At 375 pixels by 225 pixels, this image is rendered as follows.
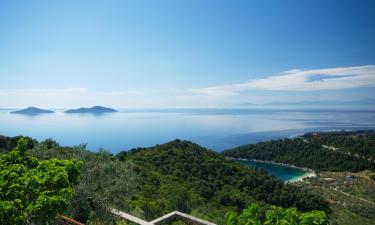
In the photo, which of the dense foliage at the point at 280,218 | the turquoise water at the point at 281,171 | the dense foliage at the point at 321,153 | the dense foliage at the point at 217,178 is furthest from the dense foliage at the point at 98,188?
the dense foliage at the point at 321,153

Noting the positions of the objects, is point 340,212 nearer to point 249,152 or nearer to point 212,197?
point 212,197

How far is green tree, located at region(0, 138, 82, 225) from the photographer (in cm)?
496

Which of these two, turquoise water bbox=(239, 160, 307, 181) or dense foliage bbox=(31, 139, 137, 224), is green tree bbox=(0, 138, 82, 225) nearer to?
dense foliage bbox=(31, 139, 137, 224)

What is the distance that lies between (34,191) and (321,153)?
99319mm

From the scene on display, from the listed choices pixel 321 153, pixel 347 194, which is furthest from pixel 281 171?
pixel 347 194

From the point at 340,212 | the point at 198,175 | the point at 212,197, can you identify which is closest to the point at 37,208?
the point at 212,197

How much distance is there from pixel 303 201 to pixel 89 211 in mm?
42091

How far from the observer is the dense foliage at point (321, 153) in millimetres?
85562

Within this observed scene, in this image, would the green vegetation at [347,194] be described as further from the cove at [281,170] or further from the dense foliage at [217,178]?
the cove at [281,170]

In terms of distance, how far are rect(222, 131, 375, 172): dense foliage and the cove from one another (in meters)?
2.13

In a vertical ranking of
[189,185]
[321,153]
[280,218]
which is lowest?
[321,153]

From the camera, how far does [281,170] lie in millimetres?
91750

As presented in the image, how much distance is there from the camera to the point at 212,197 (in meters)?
33.3

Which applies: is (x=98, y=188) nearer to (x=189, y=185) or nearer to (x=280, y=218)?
→ (x=280, y=218)
